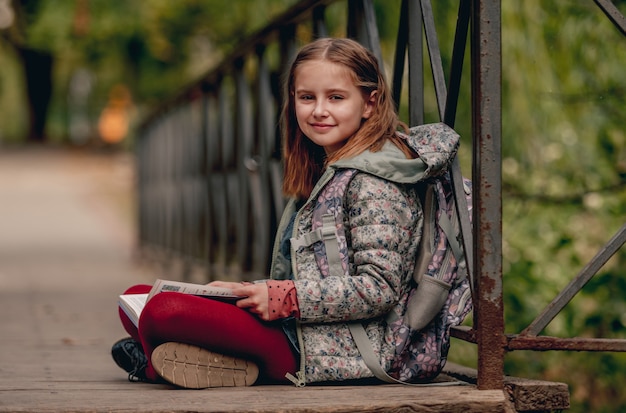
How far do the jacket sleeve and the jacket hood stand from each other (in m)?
0.03

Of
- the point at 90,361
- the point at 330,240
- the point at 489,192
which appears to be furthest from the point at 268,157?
the point at 489,192

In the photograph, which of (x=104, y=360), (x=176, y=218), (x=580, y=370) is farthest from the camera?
(x=176, y=218)

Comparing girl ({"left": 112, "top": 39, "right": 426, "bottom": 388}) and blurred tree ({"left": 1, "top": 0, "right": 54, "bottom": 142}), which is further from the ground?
blurred tree ({"left": 1, "top": 0, "right": 54, "bottom": 142})

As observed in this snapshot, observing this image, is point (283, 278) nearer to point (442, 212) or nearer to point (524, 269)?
point (442, 212)

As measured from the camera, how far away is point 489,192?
A: 8.56ft

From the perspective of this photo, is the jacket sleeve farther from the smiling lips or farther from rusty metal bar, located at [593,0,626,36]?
rusty metal bar, located at [593,0,626,36]

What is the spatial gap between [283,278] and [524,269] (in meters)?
2.83

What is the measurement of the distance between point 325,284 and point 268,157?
205 cm

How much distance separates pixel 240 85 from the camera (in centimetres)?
560

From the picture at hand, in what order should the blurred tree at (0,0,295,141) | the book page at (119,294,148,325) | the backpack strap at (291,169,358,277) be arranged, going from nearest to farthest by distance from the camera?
the backpack strap at (291,169,358,277) → the book page at (119,294,148,325) → the blurred tree at (0,0,295,141)

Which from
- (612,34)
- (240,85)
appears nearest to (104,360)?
(240,85)

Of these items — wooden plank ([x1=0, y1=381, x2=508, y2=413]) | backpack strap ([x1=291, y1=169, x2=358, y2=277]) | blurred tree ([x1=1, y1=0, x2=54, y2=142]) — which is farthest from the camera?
blurred tree ([x1=1, y1=0, x2=54, y2=142])

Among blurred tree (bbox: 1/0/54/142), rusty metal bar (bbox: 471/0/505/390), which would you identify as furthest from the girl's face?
blurred tree (bbox: 1/0/54/142)

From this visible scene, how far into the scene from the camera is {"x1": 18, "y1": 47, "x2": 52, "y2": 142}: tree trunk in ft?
114
